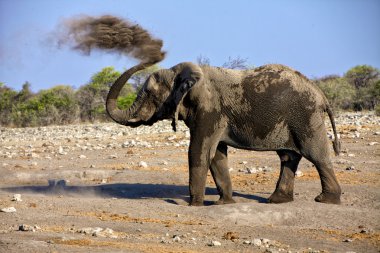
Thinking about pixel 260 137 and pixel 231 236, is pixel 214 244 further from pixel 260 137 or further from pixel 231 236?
pixel 260 137

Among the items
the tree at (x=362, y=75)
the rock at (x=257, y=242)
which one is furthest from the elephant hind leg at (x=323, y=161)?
the tree at (x=362, y=75)

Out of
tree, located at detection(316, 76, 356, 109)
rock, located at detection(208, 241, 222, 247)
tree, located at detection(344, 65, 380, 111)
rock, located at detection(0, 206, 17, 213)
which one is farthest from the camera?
tree, located at detection(344, 65, 380, 111)

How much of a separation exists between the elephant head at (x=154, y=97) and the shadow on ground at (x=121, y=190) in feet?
5.23

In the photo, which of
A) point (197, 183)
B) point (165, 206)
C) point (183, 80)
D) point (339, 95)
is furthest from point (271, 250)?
point (339, 95)

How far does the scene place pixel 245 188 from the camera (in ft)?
48.6

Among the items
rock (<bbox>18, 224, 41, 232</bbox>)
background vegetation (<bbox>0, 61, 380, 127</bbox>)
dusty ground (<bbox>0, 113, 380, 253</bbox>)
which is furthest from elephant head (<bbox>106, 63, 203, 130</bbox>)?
background vegetation (<bbox>0, 61, 380, 127</bbox>)

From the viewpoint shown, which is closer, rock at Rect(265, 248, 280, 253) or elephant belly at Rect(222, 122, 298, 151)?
rock at Rect(265, 248, 280, 253)

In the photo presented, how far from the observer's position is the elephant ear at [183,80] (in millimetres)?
12719

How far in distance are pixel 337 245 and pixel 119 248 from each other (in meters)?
2.91

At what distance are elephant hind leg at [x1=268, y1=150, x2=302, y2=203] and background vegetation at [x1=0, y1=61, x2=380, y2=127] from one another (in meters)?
24.0

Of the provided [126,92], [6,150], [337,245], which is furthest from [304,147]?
[126,92]

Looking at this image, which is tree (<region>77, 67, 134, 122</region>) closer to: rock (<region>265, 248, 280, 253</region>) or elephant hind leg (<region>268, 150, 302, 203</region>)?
elephant hind leg (<region>268, 150, 302, 203</region>)

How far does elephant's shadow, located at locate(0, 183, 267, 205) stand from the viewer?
1412 cm

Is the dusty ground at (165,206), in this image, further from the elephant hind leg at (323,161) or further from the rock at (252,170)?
the elephant hind leg at (323,161)
